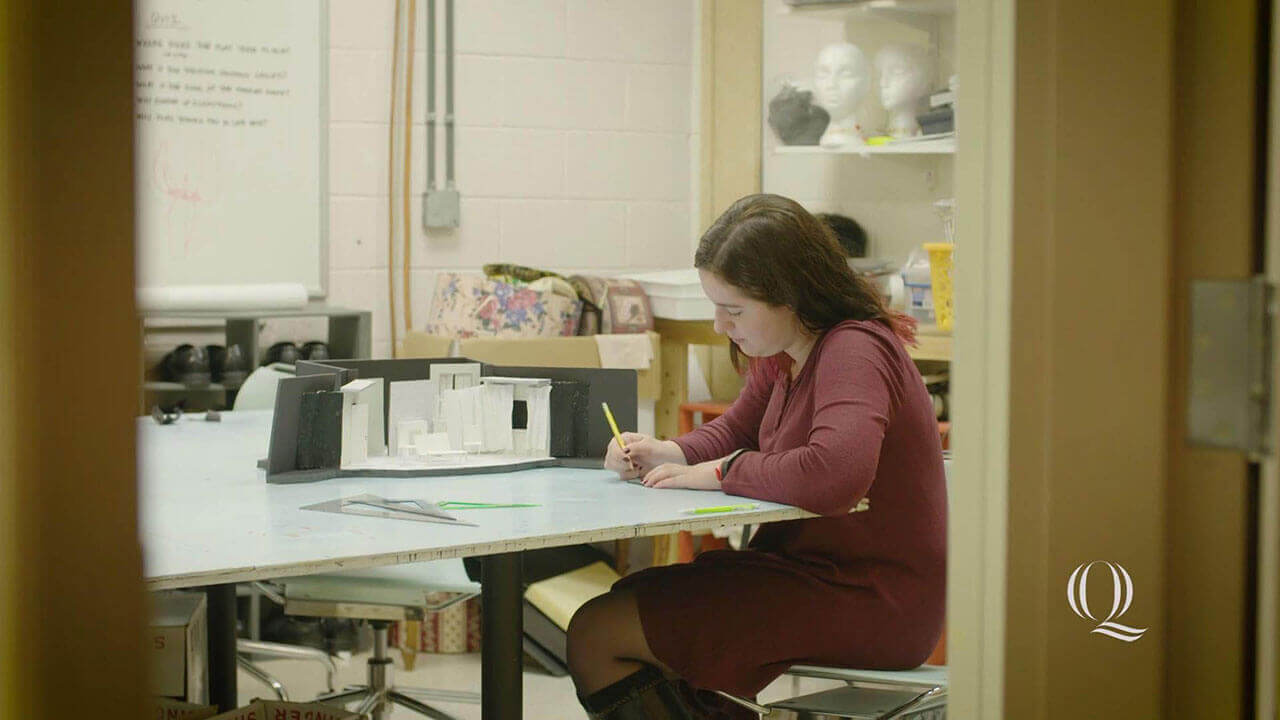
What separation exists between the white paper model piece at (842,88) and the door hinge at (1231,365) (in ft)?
10.4

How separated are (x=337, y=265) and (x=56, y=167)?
3.78 m

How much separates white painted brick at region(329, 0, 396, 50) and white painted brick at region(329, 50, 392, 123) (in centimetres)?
3

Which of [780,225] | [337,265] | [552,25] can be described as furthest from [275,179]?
[780,225]

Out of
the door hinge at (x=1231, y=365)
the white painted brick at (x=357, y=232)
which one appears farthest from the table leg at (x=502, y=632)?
the white painted brick at (x=357, y=232)

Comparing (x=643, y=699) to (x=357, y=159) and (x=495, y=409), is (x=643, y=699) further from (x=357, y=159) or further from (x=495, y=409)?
(x=357, y=159)

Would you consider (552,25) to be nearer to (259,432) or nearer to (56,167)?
(259,432)

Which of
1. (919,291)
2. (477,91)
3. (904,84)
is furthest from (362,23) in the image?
(919,291)

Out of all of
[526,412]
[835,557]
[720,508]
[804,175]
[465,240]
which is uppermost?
[804,175]

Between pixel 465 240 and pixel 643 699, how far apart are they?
255 centimetres

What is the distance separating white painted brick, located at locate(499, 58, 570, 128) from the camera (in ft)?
14.4

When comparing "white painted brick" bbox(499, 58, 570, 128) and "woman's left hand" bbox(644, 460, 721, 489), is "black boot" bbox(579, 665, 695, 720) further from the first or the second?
"white painted brick" bbox(499, 58, 570, 128)

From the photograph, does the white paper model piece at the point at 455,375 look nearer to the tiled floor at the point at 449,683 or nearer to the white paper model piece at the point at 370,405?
the white paper model piece at the point at 370,405

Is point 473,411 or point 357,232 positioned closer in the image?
point 473,411

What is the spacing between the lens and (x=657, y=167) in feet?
15.2
